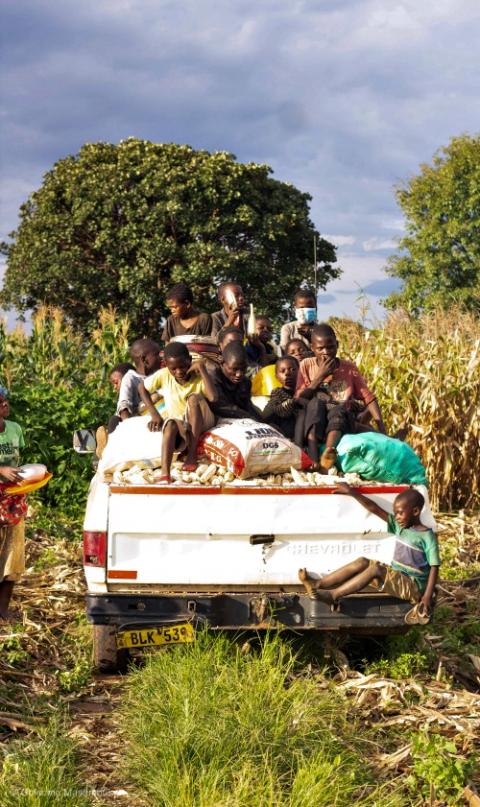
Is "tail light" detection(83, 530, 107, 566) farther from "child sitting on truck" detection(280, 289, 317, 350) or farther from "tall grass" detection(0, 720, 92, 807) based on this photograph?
"child sitting on truck" detection(280, 289, 317, 350)

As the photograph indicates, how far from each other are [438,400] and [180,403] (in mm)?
5313

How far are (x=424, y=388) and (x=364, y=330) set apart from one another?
158cm

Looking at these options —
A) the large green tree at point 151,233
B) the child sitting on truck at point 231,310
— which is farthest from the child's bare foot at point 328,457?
the large green tree at point 151,233

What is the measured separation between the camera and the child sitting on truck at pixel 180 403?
18.8ft

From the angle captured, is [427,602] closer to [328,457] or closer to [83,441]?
[328,457]

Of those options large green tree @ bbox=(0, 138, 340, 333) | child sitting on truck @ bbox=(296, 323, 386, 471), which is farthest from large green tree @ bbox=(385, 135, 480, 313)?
child sitting on truck @ bbox=(296, 323, 386, 471)

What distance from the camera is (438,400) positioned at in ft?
36.0

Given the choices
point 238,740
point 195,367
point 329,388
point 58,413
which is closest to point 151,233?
point 58,413

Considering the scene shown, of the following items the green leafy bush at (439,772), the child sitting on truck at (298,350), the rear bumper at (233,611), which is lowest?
the green leafy bush at (439,772)

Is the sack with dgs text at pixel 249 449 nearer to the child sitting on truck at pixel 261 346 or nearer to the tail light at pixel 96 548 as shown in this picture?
the tail light at pixel 96 548

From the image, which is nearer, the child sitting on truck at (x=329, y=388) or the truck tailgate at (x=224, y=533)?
the truck tailgate at (x=224, y=533)

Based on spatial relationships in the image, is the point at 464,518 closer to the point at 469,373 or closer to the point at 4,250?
the point at 469,373

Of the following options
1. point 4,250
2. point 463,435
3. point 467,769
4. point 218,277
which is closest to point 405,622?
→ point 467,769

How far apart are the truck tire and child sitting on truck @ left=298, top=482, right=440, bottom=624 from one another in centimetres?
121
